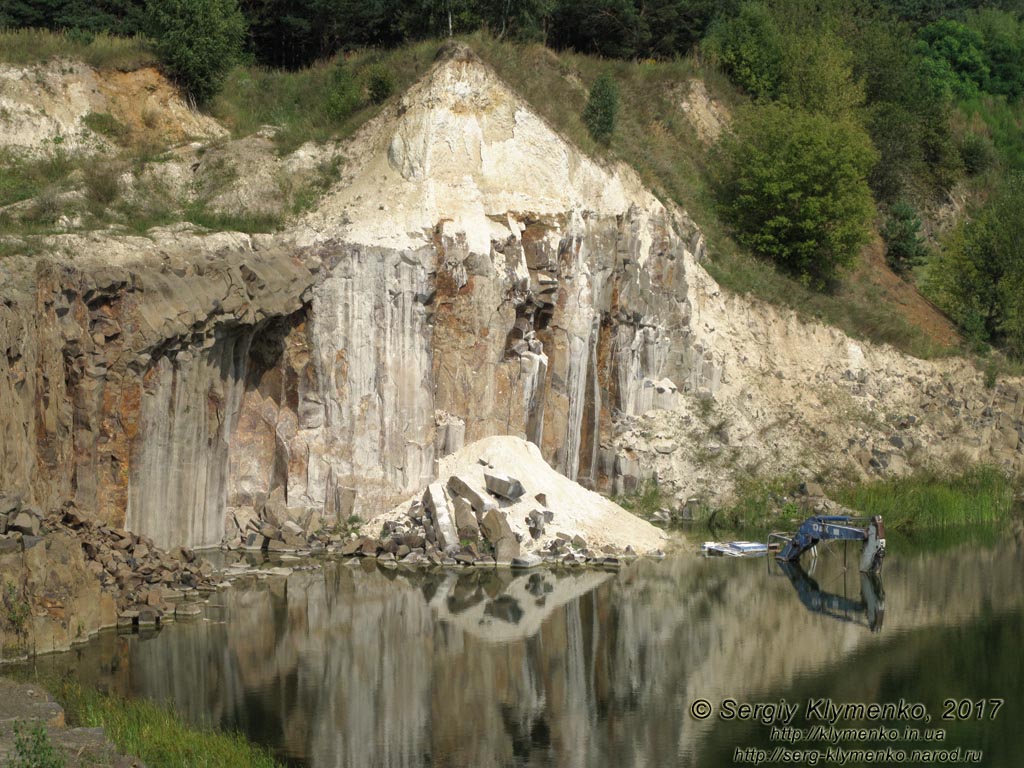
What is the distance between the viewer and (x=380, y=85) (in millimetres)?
42125

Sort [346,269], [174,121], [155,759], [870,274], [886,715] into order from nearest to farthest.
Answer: [155,759], [886,715], [346,269], [174,121], [870,274]

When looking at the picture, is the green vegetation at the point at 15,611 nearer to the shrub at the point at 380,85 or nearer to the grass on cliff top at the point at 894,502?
the grass on cliff top at the point at 894,502

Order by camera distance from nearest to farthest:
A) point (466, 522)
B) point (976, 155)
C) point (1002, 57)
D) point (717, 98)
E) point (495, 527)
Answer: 1. point (495, 527)
2. point (466, 522)
3. point (717, 98)
4. point (976, 155)
5. point (1002, 57)

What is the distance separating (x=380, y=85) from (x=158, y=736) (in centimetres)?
2599

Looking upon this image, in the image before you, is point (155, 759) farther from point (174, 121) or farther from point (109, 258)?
point (174, 121)

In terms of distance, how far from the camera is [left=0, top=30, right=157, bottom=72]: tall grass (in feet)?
138

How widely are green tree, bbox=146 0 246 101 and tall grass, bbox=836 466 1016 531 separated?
22.1 m

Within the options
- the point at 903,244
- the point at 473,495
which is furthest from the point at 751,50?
the point at 473,495

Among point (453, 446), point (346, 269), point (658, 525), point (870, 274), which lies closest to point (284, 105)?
point (346, 269)

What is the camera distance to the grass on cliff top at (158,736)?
19062mm

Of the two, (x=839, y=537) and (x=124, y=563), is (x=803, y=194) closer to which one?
(x=839, y=537)

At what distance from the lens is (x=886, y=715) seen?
23031 mm

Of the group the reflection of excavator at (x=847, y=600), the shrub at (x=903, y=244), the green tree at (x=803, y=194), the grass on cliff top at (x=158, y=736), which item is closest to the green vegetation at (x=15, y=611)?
the grass on cliff top at (x=158, y=736)

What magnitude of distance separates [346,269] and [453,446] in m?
5.26
